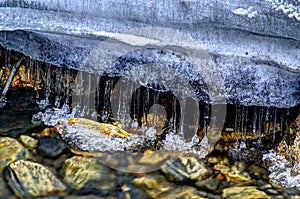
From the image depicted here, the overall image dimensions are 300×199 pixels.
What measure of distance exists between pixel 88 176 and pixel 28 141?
544 mm

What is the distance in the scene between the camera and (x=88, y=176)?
2568 mm

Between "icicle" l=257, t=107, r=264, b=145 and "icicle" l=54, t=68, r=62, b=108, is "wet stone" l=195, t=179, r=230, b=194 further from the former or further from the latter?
"icicle" l=54, t=68, r=62, b=108

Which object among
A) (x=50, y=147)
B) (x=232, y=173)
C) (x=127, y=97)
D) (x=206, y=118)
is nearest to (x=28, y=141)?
(x=50, y=147)

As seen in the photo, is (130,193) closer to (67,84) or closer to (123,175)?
(123,175)

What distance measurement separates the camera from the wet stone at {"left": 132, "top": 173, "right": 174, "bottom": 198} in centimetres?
252

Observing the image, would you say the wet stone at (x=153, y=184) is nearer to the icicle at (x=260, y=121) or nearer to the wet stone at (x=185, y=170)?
the wet stone at (x=185, y=170)

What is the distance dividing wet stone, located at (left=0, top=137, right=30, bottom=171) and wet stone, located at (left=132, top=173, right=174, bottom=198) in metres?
0.75

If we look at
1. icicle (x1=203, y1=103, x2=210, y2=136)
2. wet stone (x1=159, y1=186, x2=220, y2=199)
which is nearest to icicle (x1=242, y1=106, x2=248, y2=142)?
icicle (x1=203, y1=103, x2=210, y2=136)

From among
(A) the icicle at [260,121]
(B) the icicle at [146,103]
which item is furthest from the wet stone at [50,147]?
(A) the icicle at [260,121]

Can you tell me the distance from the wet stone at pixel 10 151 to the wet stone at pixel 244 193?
127cm

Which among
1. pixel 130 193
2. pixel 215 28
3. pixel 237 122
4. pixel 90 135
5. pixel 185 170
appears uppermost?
pixel 215 28

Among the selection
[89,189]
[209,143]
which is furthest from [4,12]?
[209,143]

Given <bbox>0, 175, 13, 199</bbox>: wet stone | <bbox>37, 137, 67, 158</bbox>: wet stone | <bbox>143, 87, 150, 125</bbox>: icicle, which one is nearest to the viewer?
<bbox>0, 175, 13, 199</bbox>: wet stone

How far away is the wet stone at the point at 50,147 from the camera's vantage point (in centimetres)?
276
